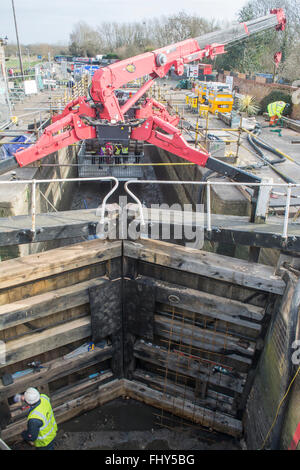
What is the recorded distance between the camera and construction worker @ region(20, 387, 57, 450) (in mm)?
4297

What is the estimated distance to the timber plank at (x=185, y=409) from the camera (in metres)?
5.38

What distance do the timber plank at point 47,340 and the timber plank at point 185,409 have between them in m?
1.63

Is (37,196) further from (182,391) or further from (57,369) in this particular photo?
(182,391)

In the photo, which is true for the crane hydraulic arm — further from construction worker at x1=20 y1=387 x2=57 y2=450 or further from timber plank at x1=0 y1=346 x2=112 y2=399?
construction worker at x1=20 y1=387 x2=57 y2=450

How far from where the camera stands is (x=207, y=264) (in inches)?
179

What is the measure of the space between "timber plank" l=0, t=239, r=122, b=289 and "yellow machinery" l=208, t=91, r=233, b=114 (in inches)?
589

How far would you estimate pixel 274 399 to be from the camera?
14.2ft

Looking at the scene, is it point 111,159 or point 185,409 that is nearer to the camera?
point 185,409

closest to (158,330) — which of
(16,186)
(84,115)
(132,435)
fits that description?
(132,435)

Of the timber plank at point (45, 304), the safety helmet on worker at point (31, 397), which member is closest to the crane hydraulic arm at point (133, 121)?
the timber plank at point (45, 304)

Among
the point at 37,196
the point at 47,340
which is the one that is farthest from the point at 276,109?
the point at 47,340

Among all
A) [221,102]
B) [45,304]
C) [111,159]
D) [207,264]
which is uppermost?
[221,102]

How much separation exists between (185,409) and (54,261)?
Answer: 343 cm

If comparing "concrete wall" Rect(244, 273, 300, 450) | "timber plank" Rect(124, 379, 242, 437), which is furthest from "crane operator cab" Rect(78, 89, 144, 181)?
"concrete wall" Rect(244, 273, 300, 450)
